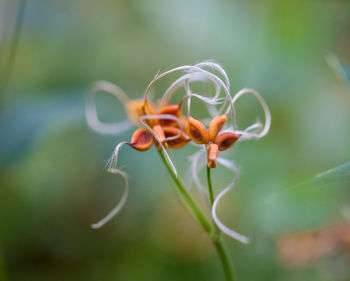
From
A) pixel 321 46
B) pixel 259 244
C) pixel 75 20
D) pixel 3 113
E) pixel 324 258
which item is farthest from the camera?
pixel 75 20

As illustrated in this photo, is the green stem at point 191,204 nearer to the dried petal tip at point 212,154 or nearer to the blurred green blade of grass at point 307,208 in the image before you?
the dried petal tip at point 212,154

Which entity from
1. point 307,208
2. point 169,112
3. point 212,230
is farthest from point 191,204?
point 307,208

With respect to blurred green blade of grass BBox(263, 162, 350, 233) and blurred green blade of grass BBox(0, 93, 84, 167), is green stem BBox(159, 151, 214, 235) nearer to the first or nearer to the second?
blurred green blade of grass BBox(263, 162, 350, 233)

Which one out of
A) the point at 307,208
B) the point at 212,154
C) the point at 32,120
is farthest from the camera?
the point at 32,120

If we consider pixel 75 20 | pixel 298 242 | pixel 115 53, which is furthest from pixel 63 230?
pixel 75 20

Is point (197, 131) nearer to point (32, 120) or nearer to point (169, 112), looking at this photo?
point (169, 112)

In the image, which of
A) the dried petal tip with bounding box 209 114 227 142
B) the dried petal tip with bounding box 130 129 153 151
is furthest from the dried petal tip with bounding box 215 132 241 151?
the dried petal tip with bounding box 130 129 153 151

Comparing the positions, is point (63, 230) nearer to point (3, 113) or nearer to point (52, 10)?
point (3, 113)
